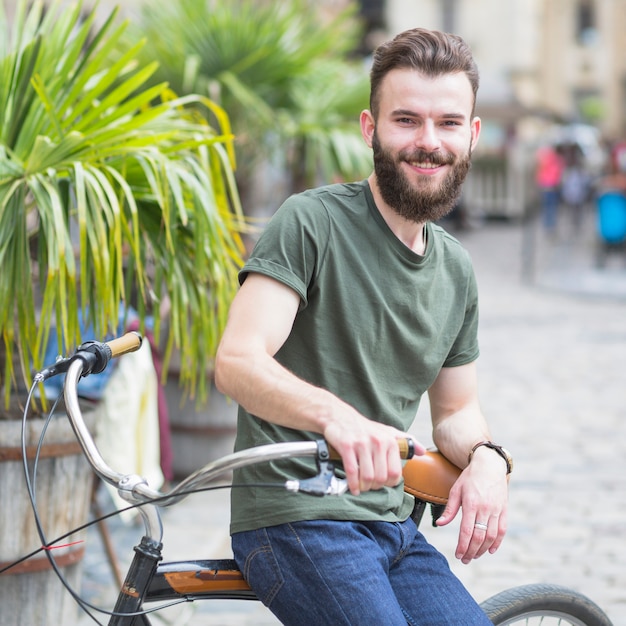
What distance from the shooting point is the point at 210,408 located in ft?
20.1

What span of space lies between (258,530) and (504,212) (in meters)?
26.6

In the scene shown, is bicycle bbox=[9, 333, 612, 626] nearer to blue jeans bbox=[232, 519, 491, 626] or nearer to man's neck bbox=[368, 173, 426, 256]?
blue jeans bbox=[232, 519, 491, 626]

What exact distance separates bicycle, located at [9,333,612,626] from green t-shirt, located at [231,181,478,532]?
10 centimetres

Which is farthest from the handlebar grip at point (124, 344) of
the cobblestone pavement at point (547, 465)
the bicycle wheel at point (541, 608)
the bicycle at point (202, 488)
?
the cobblestone pavement at point (547, 465)

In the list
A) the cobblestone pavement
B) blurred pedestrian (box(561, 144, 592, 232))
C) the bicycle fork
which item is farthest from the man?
blurred pedestrian (box(561, 144, 592, 232))

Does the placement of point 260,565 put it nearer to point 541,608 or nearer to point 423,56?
point 541,608

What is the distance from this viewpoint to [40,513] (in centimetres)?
370

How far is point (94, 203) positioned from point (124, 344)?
1.31m

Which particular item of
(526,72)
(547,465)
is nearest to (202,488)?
(547,465)

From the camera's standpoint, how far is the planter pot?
3.64m

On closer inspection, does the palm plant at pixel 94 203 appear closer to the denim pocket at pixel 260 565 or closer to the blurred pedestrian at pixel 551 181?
the denim pocket at pixel 260 565

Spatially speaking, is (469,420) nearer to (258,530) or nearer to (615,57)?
(258,530)

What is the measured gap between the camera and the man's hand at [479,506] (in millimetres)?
2293

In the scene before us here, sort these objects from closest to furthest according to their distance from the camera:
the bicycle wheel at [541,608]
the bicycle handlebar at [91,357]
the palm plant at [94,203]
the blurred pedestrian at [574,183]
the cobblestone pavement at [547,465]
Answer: the bicycle handlebar at [91,357] → the bicycle wheel at [541,608] → the palm plant at [94,203] → the cobblestone pavement at [547,465] → the blurred pedestrian at [574,183]
